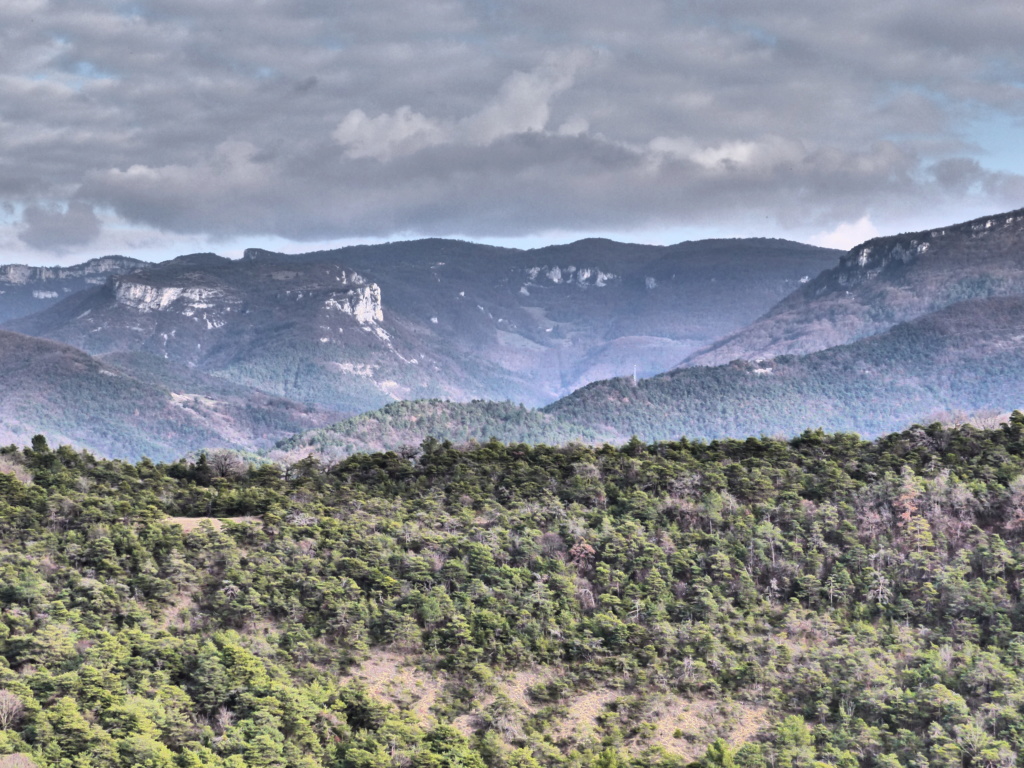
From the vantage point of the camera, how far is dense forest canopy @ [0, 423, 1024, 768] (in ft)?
304

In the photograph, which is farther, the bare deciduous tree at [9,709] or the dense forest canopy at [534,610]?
the dense forest canopy at [534,610]

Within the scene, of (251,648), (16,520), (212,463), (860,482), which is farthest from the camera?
(212,463)

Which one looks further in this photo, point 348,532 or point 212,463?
point 212,463

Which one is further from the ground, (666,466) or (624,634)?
(666,466)

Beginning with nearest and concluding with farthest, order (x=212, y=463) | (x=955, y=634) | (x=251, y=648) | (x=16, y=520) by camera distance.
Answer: (x=251, y=648)
(x=955, y=634)
(x=16, y=520)
(x=212, y=463)

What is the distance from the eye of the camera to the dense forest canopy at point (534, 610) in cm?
9269

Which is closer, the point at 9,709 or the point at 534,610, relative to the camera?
the point at 9,709

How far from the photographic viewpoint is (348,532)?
124125mm

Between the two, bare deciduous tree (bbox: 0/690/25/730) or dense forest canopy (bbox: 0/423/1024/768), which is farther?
dense forest canopy (bbox: 0/423/1024/768)

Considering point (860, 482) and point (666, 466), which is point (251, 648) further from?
point (860, 482)

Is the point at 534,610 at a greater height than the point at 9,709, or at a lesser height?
greater

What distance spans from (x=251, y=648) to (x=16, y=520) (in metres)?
32.7

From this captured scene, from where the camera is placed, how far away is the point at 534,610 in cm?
11356

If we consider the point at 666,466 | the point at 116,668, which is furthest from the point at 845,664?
the point at 116,668
